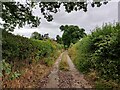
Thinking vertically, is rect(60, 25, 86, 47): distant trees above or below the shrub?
below

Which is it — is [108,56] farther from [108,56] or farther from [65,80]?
[65,80]

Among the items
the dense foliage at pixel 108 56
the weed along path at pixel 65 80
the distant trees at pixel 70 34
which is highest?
the dense foliage at pixel 108 56

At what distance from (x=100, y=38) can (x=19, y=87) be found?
665 centimetres

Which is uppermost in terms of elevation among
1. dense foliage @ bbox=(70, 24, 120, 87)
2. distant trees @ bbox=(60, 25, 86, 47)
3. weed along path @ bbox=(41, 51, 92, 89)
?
dense foliage @ bbox=(70, 24, 120, 87)

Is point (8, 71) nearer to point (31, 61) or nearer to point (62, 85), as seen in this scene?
point (62, 85)

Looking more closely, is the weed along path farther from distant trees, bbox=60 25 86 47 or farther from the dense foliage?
distant trees, bbox=60 25 86 47

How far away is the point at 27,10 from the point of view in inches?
578

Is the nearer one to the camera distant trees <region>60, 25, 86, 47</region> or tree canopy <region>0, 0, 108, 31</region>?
tree canopy <region>0, 0, 108, 31</region>

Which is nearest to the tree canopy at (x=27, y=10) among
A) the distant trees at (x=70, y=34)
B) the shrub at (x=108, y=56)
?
the shrub at (x=108, y=56)

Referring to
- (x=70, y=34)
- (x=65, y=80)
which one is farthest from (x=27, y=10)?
(x=70, y=34)

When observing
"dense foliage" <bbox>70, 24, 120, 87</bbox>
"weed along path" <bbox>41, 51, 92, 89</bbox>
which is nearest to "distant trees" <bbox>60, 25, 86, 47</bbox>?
"weed along path" <bbox>41, 51, 92, 89</bbox>

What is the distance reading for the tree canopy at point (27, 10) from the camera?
13617 mm

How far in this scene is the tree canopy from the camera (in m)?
13.6

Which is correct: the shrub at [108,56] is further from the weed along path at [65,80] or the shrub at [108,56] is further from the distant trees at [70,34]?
the distant trees at [70,34]
